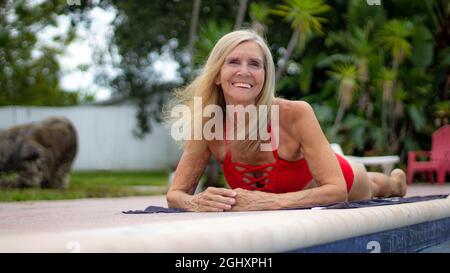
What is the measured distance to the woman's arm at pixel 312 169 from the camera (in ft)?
10.1

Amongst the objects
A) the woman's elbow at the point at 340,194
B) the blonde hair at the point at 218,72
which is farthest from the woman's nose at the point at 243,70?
the woman's elbow at the point at 340,194

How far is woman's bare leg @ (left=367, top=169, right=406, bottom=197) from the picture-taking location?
4484 mm

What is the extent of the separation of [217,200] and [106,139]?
2005 centimetres

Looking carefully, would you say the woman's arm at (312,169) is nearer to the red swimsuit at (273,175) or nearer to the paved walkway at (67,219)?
the red swimsuit at (273,175)

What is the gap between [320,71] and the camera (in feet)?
44.1

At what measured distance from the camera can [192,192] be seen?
138 inches

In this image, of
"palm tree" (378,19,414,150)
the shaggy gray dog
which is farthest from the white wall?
the shaggy gray dog

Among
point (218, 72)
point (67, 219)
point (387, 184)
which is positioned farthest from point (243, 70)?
point (387, 184)

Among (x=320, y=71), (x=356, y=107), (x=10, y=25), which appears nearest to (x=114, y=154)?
(x=10, y=25)

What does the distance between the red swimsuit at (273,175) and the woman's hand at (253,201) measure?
32cm

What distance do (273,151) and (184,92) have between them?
64 cm

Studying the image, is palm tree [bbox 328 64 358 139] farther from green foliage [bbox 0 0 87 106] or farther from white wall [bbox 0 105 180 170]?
white wall [bbox 0 105 180 170]

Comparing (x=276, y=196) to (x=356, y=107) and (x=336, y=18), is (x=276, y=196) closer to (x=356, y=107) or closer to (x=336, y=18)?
(x=356, y=107)

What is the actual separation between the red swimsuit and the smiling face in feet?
0.93
